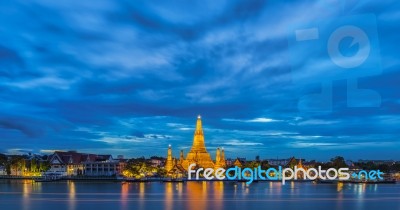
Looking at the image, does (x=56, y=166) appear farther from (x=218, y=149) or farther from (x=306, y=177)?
(x=306, y=177)

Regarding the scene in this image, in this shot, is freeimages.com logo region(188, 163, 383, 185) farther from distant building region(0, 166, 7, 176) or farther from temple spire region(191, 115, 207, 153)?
distant building region(0, 166, 7, 176)

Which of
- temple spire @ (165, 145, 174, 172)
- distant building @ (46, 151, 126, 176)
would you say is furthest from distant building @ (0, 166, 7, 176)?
temple spire @ (165, 145, 174, 172)

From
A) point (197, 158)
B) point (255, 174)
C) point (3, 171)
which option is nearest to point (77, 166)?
point (3, 171)

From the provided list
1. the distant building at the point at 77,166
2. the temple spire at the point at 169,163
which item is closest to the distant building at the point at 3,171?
the distant building at the point at 77,166

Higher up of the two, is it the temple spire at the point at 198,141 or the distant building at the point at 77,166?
the temple spire at the point at 198,141

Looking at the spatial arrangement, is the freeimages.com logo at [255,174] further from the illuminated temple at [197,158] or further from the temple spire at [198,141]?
the temple spire at [198,141]

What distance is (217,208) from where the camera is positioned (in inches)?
875

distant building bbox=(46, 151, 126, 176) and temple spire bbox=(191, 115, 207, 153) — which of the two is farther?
temple spire bbox=(191, 115, 207, 153)

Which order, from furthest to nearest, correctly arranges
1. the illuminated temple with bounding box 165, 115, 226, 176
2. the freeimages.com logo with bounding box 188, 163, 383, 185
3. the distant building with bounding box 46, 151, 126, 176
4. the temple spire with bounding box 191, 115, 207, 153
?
the temple spire with bounding box 191, 115, 207, 153
the illuminated temple with bounding box 165, 115, 226, 176
the distant building with bounding box 46, 151, 126, 176
the freeimages.com logo with bounding box 188, 163, 383, 185

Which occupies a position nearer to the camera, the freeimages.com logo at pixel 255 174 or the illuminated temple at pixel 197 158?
the freeimages.com logo at pixel 255 174

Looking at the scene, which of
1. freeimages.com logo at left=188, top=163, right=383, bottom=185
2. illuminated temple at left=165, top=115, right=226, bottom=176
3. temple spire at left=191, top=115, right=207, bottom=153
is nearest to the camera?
freeimages.com logo at left=188, top=163, right=383, bottom=185

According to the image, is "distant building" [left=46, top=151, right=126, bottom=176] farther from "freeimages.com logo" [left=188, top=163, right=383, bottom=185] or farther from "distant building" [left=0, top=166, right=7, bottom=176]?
"freeimages.com logo" [left=188, top=163, right=383, bottom=185]

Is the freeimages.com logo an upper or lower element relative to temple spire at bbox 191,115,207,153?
lower

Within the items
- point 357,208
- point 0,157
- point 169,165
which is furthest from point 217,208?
point 0,157
